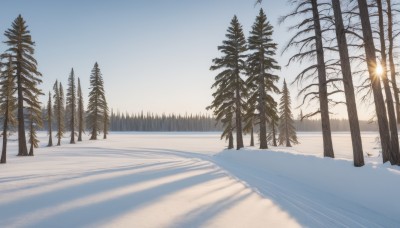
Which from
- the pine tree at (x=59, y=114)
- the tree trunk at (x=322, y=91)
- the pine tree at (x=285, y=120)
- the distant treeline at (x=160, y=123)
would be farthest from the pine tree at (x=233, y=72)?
the distant treeline at (x=160, y=123)

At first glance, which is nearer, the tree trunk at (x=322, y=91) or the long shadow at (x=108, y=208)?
the long shadow at (x=108, y=208)

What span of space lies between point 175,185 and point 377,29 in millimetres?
12670

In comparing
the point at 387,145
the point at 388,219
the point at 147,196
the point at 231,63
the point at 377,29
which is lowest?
the point at 388,219

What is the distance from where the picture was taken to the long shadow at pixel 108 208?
18.9 ft

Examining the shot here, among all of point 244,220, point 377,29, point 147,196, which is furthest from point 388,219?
point 377,29

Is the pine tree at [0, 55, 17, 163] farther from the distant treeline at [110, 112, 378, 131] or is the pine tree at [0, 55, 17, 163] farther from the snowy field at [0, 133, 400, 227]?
the distant treeline at [110, 112, 378, 131]

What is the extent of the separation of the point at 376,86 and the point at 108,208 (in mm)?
11148

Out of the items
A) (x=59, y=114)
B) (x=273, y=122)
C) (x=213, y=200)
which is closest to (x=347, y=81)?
(x=213, y=200)

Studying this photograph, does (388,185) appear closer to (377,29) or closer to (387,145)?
(387,145)

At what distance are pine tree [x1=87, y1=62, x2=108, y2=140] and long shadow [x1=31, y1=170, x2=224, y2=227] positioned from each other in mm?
48206

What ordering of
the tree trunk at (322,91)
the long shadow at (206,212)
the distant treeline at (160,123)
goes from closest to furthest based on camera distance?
the long shadow at (206,212)
the tree trunk at (322,91)
the distant treeline at (160,123)

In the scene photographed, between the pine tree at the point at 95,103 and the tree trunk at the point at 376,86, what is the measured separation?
5016 centimetres

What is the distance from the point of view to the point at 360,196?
8.56 meters

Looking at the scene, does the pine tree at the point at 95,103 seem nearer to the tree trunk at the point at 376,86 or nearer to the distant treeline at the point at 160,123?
the tree trunk at the point at 376,86
